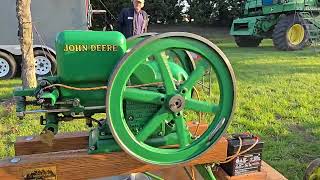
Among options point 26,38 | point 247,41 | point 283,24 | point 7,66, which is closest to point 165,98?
point 26,38

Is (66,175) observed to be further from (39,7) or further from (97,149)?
(39,7)

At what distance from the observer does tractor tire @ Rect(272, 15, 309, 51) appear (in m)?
11.4

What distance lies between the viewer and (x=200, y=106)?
1757 millimetres

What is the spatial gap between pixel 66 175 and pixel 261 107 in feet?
10.6

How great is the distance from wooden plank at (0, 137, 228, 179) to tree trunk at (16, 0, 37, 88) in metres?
3.25

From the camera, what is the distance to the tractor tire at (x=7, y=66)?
6855 millimetres

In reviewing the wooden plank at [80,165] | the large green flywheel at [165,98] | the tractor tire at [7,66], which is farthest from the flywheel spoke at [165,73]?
the tractor tire at [7,66]

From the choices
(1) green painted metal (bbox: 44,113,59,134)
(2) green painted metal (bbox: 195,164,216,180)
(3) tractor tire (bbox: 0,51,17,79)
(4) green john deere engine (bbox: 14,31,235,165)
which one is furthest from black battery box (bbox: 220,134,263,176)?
(3) tractor tire (bbox: 0,51,17,79)

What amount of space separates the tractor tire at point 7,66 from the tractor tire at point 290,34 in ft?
25.6

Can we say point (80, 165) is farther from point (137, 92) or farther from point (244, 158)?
point (244, 158)

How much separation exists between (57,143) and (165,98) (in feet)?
2.55

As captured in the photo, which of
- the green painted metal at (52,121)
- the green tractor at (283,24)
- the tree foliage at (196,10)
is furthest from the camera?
the tree foliage at (196,10)

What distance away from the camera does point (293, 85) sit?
5.72m

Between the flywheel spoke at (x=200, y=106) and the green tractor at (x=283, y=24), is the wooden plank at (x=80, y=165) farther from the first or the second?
the green tractor at (x=283, y=24)
